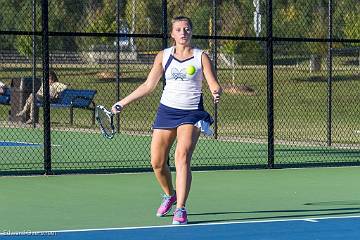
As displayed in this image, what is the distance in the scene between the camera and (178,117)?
428 inches

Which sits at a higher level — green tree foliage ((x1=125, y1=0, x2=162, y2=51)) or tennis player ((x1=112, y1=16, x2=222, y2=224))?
green tree foliage ((x1=125, y1=0, x2=162, y2=51))

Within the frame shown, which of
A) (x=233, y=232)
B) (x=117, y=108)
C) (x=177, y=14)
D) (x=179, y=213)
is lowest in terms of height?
(x=233, y=232)

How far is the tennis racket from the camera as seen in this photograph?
11117 millimetres

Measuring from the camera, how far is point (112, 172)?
1536cm

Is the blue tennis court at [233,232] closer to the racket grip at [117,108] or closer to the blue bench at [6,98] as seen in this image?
the racket grip at [117,108]

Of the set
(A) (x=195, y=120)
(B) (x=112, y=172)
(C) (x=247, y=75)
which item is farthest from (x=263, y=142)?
(C) (x=247, y=75)

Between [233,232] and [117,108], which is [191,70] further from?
[233,232]

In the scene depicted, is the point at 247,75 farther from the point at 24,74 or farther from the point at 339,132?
the point at 339,132

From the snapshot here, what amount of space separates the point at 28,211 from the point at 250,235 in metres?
2.55

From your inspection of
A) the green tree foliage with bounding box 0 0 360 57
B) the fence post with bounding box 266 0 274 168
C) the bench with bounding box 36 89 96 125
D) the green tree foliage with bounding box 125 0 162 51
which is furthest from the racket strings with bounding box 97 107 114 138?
the green tree foliage with bounding box 125 0 162 51

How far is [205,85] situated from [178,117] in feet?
59.3

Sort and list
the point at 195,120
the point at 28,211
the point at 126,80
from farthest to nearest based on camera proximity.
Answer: the point at 126,80
the point at 28,211
the point at 195,120

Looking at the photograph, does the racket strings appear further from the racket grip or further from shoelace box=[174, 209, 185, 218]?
shoelace box=[174, 209, 185, 218]

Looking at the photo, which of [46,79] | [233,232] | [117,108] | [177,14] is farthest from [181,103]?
[177,14]
